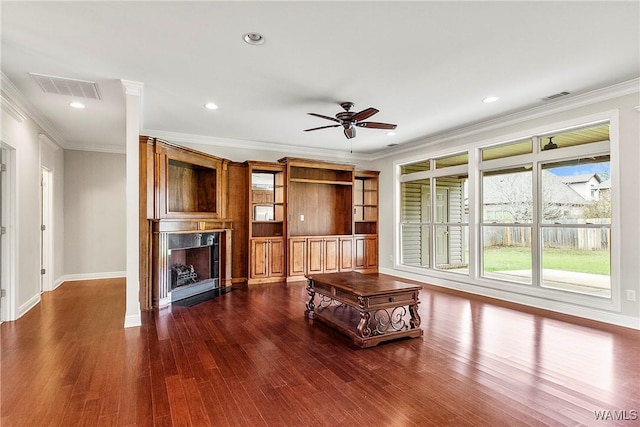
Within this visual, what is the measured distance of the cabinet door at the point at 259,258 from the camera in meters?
6.47

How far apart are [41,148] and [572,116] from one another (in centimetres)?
765

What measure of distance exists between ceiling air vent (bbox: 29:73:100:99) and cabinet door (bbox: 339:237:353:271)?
5040 millimetres

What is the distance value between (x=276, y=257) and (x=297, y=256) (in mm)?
429

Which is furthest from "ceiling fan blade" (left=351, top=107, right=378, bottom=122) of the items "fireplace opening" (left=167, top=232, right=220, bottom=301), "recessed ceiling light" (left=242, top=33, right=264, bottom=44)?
"fireplace opening" (left=167, top=232, right=220, bottom=301)

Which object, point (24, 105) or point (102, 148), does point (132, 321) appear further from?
point (102, 148)

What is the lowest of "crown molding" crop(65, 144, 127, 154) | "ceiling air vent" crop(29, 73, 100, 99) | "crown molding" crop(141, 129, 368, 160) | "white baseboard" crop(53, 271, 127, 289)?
"white baseboard" crop(53, 271, 127, 289)

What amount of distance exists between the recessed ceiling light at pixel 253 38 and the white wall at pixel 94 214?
545 cm

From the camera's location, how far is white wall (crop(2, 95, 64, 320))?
4066mm

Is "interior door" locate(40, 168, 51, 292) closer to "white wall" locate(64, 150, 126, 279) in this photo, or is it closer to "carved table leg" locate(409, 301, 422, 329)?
"white wall" locate(64, 150, 126, 279)

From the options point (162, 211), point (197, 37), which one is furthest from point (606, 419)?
point (162, 211)

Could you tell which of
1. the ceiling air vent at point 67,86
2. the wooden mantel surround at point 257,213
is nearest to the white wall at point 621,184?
the wooden mantel surround at point 257,213

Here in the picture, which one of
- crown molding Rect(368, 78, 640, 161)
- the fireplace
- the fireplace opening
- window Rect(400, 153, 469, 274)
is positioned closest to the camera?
crown molding Rect(368, 78, 640, 161)

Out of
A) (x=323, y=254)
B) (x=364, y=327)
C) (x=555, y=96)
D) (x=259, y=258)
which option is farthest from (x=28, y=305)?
(x=555, y=96)

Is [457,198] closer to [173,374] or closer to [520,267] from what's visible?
[520,267]
